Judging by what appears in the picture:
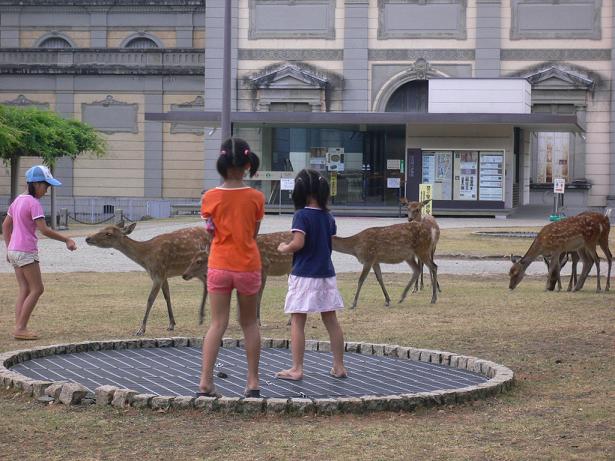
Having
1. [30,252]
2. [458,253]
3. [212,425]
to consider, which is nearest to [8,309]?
[30,252]

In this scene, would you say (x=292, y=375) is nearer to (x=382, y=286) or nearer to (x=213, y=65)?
(x=382, y=286)

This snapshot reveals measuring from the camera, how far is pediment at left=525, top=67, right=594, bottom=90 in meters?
50.2

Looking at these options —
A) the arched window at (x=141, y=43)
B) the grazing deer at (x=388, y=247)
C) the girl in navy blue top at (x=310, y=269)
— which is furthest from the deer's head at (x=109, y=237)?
the arched window at (x=141, y=43)

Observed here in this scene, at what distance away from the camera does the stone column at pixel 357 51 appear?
51.2 m

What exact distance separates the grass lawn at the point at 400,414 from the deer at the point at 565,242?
2.28 meters

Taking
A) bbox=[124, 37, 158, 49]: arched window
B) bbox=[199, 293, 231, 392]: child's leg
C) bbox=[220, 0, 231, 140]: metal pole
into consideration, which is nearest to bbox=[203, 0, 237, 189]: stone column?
bbox=[124, 37, 158, 49]: arched window

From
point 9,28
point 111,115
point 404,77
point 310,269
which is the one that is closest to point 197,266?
point 310,269

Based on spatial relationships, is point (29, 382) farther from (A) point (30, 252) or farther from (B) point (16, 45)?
(B) point (16, 45)

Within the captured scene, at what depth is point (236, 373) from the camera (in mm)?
10984

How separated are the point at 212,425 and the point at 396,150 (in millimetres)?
39910

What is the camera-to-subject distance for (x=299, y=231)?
1051 cm

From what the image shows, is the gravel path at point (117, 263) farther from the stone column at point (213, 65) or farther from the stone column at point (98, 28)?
the stone column at point (98, 28)

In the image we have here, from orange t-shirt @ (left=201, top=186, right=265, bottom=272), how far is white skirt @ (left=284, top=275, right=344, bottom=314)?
3.70ft

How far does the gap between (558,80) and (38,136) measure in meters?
20.7
